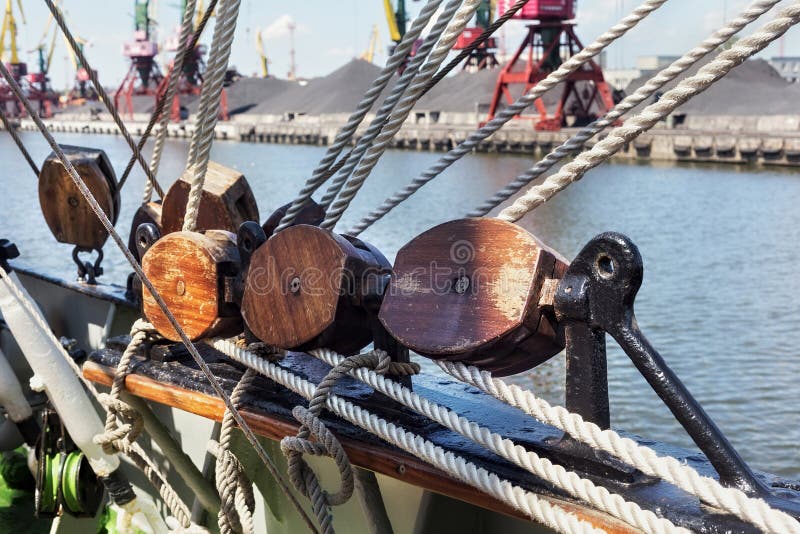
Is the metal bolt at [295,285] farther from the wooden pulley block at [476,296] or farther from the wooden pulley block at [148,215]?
the wooden pulley block at [148,215]

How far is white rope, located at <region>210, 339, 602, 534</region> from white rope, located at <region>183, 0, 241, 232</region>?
450 mm

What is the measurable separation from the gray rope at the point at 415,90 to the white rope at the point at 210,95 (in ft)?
1.08

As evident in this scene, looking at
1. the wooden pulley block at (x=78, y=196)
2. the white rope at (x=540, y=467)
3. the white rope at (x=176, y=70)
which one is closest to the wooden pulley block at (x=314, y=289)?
the white rope at (x=540, y=467)

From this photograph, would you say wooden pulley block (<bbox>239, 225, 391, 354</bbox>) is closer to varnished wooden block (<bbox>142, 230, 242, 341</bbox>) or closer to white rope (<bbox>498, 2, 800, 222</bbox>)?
varnished wooden block (<bbox>142, 230, 242, 341</bbox>)

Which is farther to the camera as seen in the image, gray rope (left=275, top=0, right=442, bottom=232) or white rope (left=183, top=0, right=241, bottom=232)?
white rope (left=183, top=0, right=241, bottom=232)

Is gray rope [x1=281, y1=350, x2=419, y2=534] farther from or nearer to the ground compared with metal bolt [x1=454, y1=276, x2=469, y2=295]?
nearer to the ground

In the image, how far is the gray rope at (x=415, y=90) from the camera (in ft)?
4.81

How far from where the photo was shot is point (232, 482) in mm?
1643

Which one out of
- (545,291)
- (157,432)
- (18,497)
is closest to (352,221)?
(18,497)

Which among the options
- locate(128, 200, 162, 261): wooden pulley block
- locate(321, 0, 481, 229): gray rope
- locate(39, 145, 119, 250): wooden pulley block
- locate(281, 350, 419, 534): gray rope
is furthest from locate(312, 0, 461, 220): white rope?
locate(39, 145, 119, 250): wooden pulley block

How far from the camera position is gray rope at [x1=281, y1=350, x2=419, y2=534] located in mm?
1365

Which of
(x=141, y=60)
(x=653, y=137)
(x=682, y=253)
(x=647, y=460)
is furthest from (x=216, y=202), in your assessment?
(x=141, y=60)

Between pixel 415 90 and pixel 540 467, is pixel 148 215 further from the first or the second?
pixel 540 467

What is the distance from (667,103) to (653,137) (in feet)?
67.2
